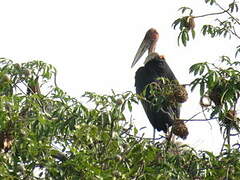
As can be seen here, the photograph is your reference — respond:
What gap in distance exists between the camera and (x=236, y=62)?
6121mm

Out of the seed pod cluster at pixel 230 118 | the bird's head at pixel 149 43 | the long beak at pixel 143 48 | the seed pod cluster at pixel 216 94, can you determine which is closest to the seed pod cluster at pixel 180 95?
the seed pod cluster at pixel 216 94

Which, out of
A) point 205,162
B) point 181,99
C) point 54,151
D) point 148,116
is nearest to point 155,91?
point 181,99

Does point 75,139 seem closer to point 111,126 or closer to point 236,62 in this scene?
point 111,126

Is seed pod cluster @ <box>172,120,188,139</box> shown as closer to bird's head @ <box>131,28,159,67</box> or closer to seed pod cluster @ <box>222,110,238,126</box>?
seed pod cluster @ <box>222,110,238,126</box>

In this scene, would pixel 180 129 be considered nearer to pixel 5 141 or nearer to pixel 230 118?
pixel 230 118

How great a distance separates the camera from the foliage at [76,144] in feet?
13.5

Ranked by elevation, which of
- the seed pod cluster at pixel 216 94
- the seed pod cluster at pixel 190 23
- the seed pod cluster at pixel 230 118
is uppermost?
the seed pod cluster at pixel 190 23

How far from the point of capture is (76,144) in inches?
188

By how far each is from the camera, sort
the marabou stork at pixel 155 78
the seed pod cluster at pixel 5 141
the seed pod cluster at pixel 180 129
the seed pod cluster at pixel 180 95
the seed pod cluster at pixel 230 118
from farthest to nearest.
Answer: the marabou stork at pixel 155 78, the seed pod cluster at pixel 180 129, the seed pod cluster at pixel 230 118, the seed pod cluster at pixel 180 95, the seed pod cluster at pixel 5 141

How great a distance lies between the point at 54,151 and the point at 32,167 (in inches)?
6.4

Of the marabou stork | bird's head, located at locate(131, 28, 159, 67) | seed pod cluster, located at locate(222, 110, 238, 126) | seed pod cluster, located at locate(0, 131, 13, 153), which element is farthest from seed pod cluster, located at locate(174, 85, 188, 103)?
bird's head, located at locate(131, 28, 159, 67)

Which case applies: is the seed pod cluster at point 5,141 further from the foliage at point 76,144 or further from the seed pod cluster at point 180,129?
the seed pod cluster at point 180,129

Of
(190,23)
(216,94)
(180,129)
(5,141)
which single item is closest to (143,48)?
(190,23)

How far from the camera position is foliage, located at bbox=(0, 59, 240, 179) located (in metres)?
4.12
